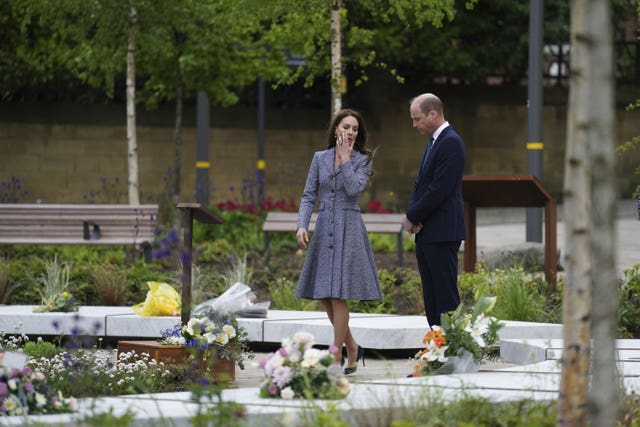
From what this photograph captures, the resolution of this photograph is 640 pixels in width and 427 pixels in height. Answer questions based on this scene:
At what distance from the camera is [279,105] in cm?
2758

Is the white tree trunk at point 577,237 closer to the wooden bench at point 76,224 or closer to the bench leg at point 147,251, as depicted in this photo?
the bench leg at point 147,251

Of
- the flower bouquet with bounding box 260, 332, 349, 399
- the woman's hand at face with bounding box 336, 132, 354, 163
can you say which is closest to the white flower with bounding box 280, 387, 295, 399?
the flower bouquet with bounding box 260, 332, 349, 399

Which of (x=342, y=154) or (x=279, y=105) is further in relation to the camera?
(x=279, y=105)

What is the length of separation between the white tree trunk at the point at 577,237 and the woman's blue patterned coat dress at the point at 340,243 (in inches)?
129

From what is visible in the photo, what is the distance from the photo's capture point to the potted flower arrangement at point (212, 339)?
8141 millimetres

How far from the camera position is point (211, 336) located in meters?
8.20

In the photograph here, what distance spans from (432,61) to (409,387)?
2062 cm

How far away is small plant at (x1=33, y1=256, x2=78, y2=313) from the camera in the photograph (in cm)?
1059

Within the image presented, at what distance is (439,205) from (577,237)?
10.7ft

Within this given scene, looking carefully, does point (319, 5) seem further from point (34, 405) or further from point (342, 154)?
point (34, 405)

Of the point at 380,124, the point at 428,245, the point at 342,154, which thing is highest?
the point at 380,124

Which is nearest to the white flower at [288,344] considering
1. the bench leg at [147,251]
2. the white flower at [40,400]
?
the white flower at [40,400]

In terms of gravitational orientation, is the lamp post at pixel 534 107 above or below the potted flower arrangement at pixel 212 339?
above

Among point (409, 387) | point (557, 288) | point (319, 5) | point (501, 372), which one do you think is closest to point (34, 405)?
point (409, 387)
